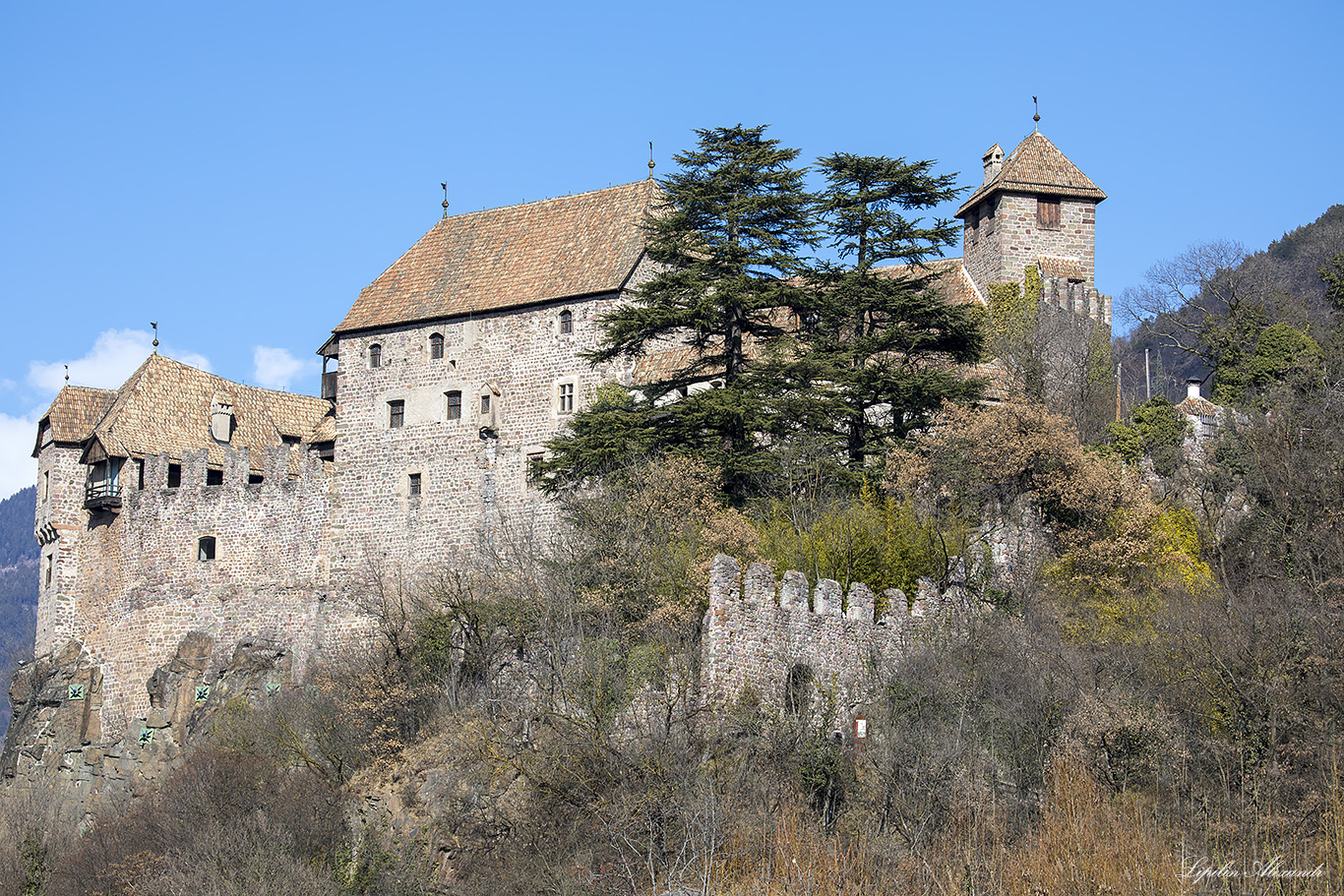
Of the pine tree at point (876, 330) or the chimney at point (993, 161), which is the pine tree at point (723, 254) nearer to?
the pine tree at point (876, 330)

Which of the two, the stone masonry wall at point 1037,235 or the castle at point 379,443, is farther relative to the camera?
the stone masonry wall at point 1037,235

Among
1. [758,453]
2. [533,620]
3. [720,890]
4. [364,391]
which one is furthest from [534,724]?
[364,391]

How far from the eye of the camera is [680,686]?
27.1m

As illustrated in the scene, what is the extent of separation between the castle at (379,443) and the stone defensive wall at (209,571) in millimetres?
60

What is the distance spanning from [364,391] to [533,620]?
18138 millimetres

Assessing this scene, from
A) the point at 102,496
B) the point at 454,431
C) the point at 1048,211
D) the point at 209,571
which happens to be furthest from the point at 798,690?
the point at 102,496

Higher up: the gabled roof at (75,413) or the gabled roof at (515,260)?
the gabled roof at (515,260)

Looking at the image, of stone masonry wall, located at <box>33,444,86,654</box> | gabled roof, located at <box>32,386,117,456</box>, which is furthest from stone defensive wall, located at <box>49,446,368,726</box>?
gabled roof, located at <box>32,386,117,456</box>

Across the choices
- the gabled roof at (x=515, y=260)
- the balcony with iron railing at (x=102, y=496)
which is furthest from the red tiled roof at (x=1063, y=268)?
the balcony with iron railing at (x=102, y=496)

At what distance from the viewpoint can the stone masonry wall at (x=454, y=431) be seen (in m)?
43.7

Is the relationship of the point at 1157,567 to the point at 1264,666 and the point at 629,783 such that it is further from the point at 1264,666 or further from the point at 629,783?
the point at 629,783

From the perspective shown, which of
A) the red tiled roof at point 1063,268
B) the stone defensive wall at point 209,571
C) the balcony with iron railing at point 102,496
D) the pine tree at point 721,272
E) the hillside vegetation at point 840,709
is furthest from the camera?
the red tiled roof at point 1063,268

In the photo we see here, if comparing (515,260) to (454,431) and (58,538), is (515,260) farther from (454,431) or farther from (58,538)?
(58,538)

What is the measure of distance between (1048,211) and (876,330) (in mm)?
15153
